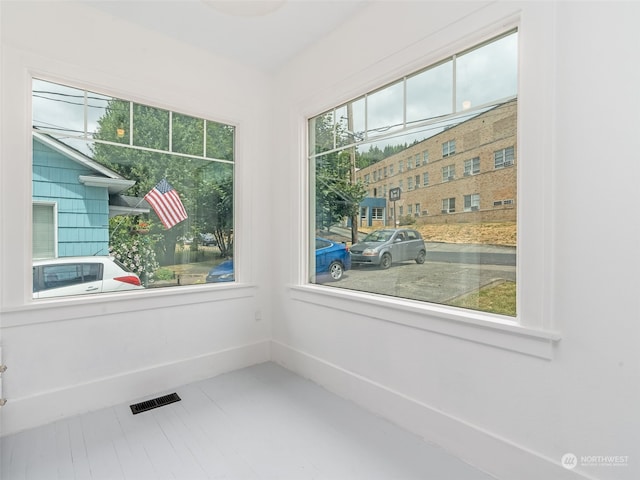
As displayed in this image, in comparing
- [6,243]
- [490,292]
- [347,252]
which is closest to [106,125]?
[6,243]

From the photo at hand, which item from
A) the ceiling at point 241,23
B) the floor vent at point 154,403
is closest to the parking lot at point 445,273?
the floor vent at point 154,403

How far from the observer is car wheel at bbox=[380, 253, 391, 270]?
2.49 meters

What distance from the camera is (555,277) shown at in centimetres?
157

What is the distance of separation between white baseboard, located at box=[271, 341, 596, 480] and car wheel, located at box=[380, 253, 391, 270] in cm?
88

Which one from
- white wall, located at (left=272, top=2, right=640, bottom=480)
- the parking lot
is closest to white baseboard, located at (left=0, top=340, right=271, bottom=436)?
the parking lot

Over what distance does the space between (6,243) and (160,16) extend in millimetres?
1977

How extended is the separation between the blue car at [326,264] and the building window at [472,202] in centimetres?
111

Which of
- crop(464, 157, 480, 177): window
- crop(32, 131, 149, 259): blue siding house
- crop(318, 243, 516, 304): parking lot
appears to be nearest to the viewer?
crop(318, 243, 516, 304): parking lot

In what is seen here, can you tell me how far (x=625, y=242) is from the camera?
139 cm

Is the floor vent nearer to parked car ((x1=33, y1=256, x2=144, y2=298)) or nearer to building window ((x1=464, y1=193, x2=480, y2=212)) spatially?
parked car ((x1=33, y1=256, x2=144, y2=298))

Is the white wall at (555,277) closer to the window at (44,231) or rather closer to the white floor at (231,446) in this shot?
the white floor at (231,446)

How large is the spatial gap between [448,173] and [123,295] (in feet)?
8.66

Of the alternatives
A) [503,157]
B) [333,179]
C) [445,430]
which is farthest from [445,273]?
[333,179]

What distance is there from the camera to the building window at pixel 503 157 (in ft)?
6.01
